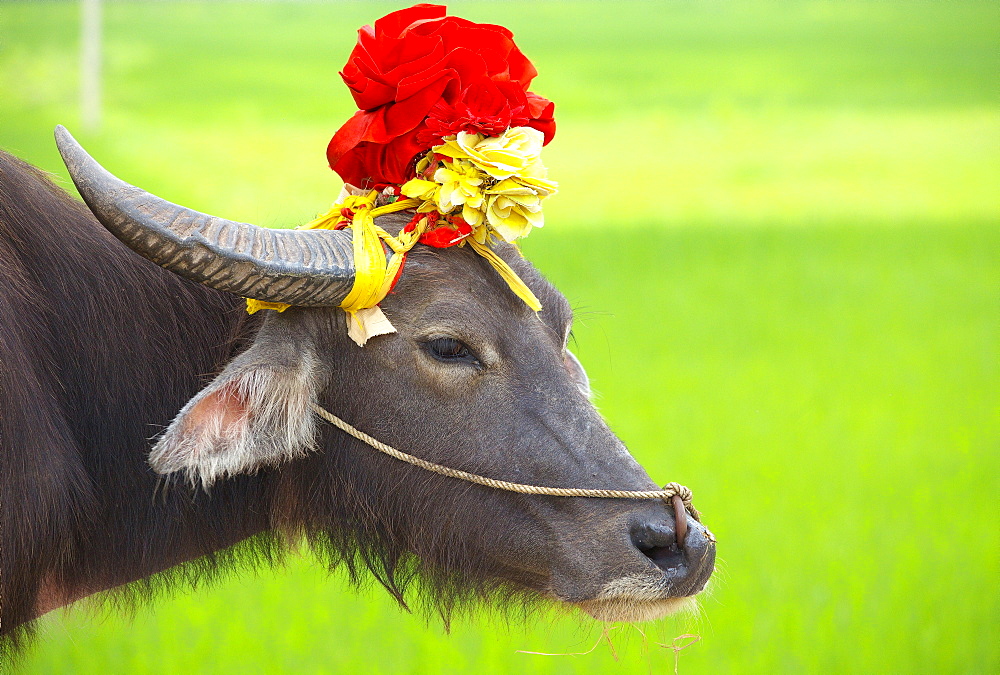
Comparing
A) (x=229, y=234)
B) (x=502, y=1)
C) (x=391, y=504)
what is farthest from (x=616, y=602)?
(x=502, y=1)

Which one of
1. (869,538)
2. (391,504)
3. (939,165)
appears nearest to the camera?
(391,504)

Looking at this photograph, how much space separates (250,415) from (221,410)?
0.27 feet

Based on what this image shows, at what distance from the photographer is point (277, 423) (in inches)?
105

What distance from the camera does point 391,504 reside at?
9.41ft

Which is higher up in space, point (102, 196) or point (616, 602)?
point (102, 196)

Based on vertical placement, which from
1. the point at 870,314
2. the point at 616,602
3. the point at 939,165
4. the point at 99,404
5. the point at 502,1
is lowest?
the point at 616,602

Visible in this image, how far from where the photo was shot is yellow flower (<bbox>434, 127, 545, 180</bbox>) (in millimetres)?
2717

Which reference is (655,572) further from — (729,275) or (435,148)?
(729,275)

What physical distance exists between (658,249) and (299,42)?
847 inches

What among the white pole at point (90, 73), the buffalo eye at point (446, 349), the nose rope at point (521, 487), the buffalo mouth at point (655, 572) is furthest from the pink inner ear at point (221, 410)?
the white pole at point (90, 73)

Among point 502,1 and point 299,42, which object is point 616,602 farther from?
point 299,42

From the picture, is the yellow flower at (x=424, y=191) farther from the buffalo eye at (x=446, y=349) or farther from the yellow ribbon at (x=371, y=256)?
the buffalo eye at (x=446, y=349)

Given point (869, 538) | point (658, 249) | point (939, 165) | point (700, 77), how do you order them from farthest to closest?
point (700, 77), point (939, 165), point (658, 249), point (869, 538)

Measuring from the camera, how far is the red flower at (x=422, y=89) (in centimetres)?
282
